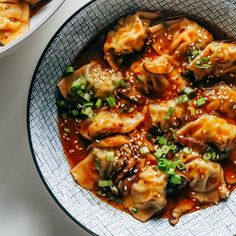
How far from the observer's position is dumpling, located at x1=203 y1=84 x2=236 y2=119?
2.53 m

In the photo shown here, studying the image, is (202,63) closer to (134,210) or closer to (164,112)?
(164,112)

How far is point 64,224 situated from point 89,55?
0.79 m

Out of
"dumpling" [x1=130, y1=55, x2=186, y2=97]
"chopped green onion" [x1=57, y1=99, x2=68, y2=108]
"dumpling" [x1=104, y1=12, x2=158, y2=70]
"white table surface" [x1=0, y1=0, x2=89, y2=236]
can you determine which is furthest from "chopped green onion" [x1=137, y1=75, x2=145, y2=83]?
"white table surface" [x1=0, y1=0, x2=89, y2=236]

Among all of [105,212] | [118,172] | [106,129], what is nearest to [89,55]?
[106,129]

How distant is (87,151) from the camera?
2566 millimetres

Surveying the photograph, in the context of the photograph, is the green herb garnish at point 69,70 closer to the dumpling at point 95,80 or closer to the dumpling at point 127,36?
the dumpling at point 95,80

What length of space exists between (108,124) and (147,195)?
356mm

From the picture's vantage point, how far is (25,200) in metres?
2.64

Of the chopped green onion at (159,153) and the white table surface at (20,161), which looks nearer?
the chopped green onion at (159,153)

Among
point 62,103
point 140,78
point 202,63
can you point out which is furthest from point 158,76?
point 62,103

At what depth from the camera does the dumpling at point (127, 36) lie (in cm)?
A: 254

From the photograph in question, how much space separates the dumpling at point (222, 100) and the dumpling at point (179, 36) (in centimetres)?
21

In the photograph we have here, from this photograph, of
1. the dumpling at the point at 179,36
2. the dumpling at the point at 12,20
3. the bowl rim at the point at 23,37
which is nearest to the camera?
the bowl rim at the point at 23,37

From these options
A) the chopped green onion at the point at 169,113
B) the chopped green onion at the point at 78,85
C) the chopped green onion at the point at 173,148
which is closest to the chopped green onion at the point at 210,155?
the chopped green onion at the point at 173,148
